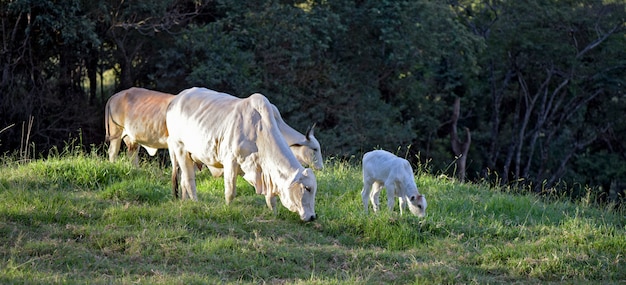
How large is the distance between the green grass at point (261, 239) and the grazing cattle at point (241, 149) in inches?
11.1

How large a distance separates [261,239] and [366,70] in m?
16.5

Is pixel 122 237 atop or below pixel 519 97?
atop

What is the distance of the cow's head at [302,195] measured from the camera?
26.3 feet

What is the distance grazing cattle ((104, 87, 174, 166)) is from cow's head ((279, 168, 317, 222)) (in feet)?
8.56

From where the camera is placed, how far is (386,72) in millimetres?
23953

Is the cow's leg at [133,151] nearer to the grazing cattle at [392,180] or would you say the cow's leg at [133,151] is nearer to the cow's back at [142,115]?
the cow's back at [142,115]

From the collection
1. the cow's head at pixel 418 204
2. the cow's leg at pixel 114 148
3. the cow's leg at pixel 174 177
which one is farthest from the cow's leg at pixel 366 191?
the cow's leg at pixel 114 148

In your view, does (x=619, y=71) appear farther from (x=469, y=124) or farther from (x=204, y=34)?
(x=204, y=34)

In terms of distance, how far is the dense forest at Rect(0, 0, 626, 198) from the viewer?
18.8 m

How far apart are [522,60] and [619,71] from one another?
301cm

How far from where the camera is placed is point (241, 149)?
27.5 feet

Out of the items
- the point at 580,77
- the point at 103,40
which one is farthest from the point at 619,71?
the point at 103,40

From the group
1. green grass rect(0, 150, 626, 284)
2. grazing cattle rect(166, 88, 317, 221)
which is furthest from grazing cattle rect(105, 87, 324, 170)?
green grass rect(0, 150, 626, 284)

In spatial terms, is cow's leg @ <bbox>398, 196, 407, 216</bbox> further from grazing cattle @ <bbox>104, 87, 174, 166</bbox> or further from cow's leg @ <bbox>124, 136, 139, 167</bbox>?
cow's leg @ <bbox>124, 136, 139, 167</bbox>
